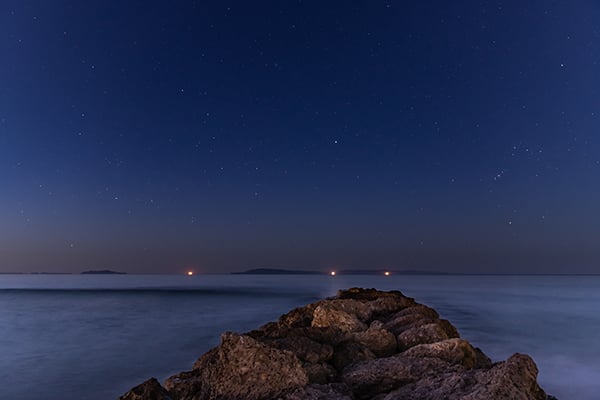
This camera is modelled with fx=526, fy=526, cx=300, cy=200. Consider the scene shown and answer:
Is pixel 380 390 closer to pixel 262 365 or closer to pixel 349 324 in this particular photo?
pixel 262 365

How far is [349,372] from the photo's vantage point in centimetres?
642

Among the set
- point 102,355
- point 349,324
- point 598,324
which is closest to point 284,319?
point 349,324

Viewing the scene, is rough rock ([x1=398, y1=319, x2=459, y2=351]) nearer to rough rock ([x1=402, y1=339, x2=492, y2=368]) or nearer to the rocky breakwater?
the rocky breakwater

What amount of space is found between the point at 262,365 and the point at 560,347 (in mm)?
15632

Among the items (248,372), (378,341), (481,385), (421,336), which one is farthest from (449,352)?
(248,372)

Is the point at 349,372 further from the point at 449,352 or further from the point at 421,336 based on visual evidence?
the point at 421,336

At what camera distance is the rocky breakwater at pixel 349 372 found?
15.9 ft

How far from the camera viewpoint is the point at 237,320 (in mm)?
27844

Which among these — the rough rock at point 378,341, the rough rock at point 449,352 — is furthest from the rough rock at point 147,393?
the rough rock at point 378,341

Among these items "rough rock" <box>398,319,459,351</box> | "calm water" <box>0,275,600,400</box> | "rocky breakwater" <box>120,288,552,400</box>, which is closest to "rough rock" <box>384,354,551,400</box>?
"rocky breakwater" <box>120,288,552,400</box>

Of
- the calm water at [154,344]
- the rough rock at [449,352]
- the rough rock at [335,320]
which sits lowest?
the calm water at [154,344]

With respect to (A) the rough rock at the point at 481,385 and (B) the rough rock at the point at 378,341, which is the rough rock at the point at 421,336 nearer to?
(B) the rough rock at the point at 378,341

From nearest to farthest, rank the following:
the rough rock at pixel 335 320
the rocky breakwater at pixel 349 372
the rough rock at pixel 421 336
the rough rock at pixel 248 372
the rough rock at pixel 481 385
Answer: the rough rock at pixel 481 385, the rocky breakwater at pixel 349 372, the rough rock at pixel 248 372, the rough rock at pixel 421 336, the rough rock at pixel 335 320

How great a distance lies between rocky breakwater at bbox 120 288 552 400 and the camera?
4.85 metres
